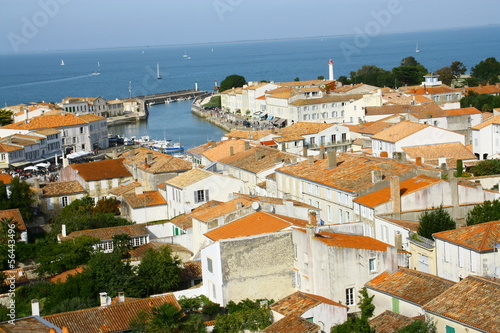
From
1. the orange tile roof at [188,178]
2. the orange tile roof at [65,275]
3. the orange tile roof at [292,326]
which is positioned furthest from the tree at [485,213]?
the orange tile roof at [188,178]

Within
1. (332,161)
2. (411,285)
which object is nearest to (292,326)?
(411,285)

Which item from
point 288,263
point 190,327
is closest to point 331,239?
point 288,263

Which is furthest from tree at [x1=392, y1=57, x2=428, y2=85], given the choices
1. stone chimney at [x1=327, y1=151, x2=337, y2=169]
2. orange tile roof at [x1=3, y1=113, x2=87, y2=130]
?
stone chimney at [x1=327, y1=151, x2=337, y2=169]

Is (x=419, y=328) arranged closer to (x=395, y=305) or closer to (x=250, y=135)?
(x=395, y=305)

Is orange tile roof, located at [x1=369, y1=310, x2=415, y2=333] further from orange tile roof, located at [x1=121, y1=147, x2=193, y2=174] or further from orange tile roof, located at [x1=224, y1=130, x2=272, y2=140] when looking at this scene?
orange tile roof, located at [x1=224, y1=130, x2=272, y2=140]

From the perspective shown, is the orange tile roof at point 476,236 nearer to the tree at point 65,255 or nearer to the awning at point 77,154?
the tree at point 65,255

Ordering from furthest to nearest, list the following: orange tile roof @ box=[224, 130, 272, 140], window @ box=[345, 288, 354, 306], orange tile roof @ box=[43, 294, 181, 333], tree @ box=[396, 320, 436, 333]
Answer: orange tile roof @ box=[224, 130, 272, 140] → window @ box=[345, 288, 354, 306] → orange tile roof @ box=[43, 294, 181, 333] → tree @ box=[396, 320, 436, 333]

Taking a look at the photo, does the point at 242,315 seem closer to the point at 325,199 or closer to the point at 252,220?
the point at 252,220
